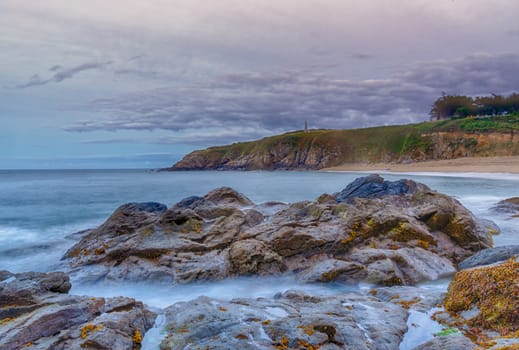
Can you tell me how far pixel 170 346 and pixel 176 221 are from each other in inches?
269

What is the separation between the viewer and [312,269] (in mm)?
8930

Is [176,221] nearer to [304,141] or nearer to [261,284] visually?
[261,284]

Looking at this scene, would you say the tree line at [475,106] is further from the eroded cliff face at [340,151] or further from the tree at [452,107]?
the eroded cliff face at [340,151]

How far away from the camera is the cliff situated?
7219 cm

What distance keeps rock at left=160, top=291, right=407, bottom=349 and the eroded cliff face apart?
72.7 metres

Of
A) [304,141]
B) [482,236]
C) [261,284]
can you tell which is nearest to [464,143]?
[304,141]

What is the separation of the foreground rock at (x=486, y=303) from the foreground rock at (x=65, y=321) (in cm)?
451

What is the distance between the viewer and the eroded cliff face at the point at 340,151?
71812 millimetres

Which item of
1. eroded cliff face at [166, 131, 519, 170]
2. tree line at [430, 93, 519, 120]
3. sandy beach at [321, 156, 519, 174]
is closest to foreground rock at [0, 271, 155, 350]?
sandy beach at [321, 156, 519, 174]

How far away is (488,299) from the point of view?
538 centimetres

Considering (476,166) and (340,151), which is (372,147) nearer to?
(340,151)

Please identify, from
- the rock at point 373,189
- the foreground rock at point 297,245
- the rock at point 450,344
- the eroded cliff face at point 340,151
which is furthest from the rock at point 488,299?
the eroded cliff face at point 340,151

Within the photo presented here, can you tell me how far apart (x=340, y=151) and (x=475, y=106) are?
1454 inches

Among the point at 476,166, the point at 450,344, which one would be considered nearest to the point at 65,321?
the point at 450,344
